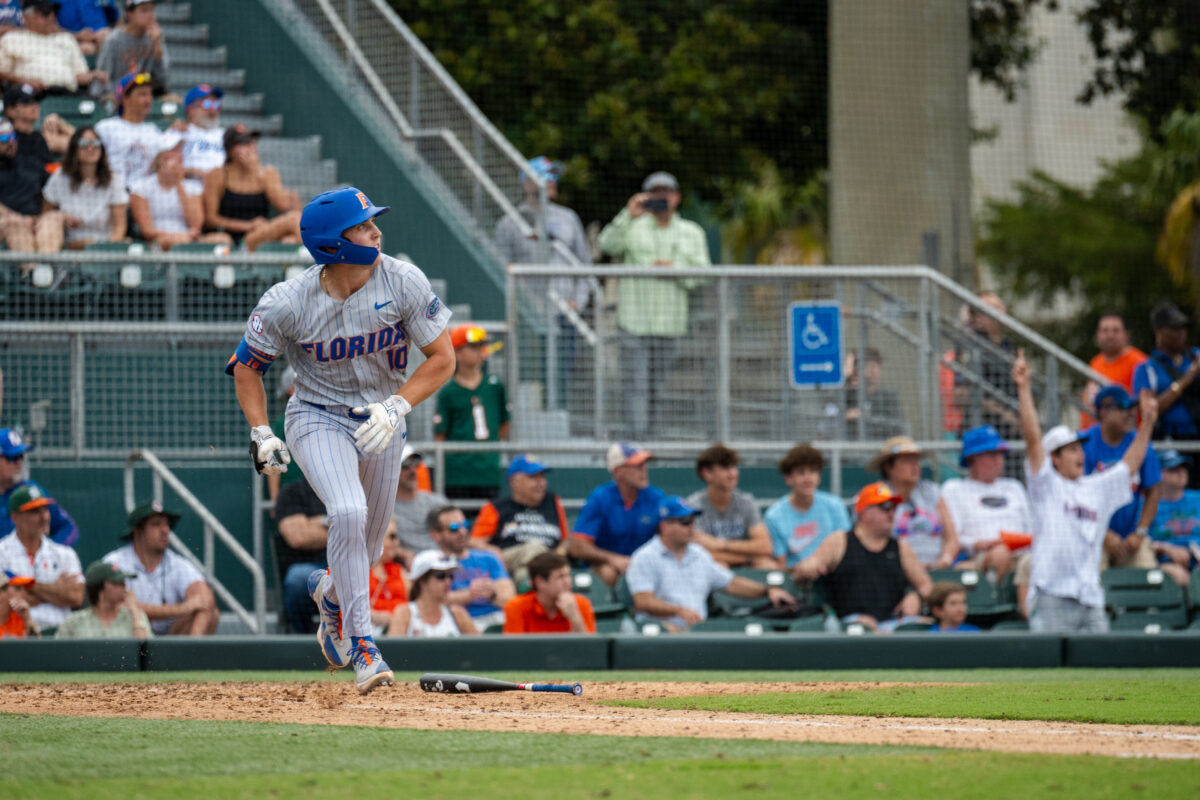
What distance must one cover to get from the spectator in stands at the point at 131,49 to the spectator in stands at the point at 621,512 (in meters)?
5.33

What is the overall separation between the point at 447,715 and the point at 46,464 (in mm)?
4784

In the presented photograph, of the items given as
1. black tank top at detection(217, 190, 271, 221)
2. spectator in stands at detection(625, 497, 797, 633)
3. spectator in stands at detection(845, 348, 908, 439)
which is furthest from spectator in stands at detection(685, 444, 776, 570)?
black tank top at detection(217, 190, 271, 221)

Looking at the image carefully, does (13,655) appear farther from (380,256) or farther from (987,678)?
(987,678)

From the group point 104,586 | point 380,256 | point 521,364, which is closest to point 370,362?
point 380,256

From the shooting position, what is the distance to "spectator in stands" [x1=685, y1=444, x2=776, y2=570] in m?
9.50

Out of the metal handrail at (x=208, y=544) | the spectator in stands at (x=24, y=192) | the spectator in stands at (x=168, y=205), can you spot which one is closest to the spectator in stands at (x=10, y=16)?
the spectator in stands at (x=24, y=192)

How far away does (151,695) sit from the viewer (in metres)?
6.48

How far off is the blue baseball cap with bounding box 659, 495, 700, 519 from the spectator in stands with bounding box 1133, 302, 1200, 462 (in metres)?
3.63

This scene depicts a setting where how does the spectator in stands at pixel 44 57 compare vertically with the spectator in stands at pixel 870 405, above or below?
above

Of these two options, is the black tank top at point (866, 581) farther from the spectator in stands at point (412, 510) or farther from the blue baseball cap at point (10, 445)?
the blue baseball cap at point (10, 445)

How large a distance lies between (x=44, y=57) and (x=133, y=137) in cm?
161

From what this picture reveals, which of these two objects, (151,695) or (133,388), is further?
(133,388)

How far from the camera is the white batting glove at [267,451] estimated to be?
19.0 feet

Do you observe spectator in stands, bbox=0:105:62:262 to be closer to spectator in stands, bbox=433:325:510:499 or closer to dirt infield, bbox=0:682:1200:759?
spectator in stands, bbox=433:325:510:499
